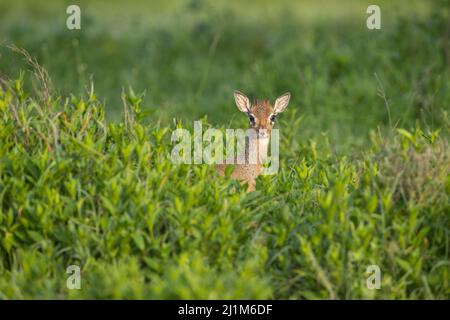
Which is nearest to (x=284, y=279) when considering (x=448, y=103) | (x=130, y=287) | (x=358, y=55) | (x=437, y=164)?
(x=130, y=287)

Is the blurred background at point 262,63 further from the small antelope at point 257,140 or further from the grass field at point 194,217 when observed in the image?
the grass field at point 194,217

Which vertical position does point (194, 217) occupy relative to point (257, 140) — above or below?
below

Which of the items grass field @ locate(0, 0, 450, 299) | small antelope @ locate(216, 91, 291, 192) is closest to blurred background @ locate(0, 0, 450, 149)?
small antelope @ locate(216, 91, 291, 192)

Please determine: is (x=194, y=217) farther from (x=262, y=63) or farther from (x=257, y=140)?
(x=262, y=63)

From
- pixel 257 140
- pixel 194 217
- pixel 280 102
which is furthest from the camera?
pixel 280 102

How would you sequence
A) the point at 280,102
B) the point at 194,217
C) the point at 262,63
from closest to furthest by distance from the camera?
the point at 194,217, the point at 280,102, the point at 262,63

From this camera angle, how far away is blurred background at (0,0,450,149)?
9000 millimetres

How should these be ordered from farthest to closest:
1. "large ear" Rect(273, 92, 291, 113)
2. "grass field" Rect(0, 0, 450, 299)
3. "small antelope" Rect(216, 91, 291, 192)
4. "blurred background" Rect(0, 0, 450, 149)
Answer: "blurred background" Rect(0, 0, 450, 149) < "large ear" Rect(273, 92, 291, 113) < "small antelope" Rect(216, 91, 291, 192) < "grass field" Rect(0, 0, 450, 299)

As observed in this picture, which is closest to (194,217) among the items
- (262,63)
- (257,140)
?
(257,140)

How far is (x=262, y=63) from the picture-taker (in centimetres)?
1019

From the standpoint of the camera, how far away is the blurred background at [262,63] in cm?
900

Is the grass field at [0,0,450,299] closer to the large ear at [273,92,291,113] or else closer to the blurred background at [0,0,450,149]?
the large ear at [273,92,291,113]

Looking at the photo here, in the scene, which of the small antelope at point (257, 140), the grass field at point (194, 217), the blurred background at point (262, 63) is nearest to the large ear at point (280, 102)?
the small antelope at point (257, 140)
